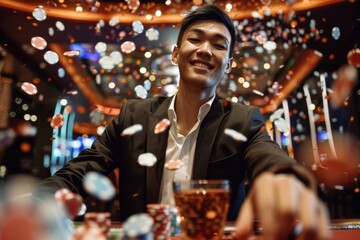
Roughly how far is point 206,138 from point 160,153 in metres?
0.22

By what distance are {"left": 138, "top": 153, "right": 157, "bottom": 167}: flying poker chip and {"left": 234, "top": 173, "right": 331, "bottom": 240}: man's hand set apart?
110 cm

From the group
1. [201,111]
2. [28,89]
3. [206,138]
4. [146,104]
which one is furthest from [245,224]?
[28,89]

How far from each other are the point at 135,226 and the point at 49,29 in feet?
15.8

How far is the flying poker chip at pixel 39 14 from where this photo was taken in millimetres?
4578

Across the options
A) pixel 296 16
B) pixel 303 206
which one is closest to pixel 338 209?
pixel 296 16

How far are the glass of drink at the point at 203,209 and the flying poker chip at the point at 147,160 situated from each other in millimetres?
901

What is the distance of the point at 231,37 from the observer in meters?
1.88

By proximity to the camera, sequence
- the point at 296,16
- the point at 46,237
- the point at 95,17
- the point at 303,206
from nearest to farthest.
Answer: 1. the point at 46,237
2. the point at 303,206
3. the point at 296,16
4. the point at 95,17

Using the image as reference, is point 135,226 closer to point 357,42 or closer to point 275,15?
point 275,15

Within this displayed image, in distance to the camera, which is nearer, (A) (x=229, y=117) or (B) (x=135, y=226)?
(B) (x=135, y=226)

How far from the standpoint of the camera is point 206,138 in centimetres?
172

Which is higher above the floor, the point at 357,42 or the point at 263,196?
the point at 357,42

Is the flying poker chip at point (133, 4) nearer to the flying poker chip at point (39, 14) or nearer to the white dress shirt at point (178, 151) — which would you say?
the flying poker chip at point (39, 14)

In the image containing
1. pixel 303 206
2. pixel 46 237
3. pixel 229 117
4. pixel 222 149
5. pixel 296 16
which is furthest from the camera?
pixel 296 16
